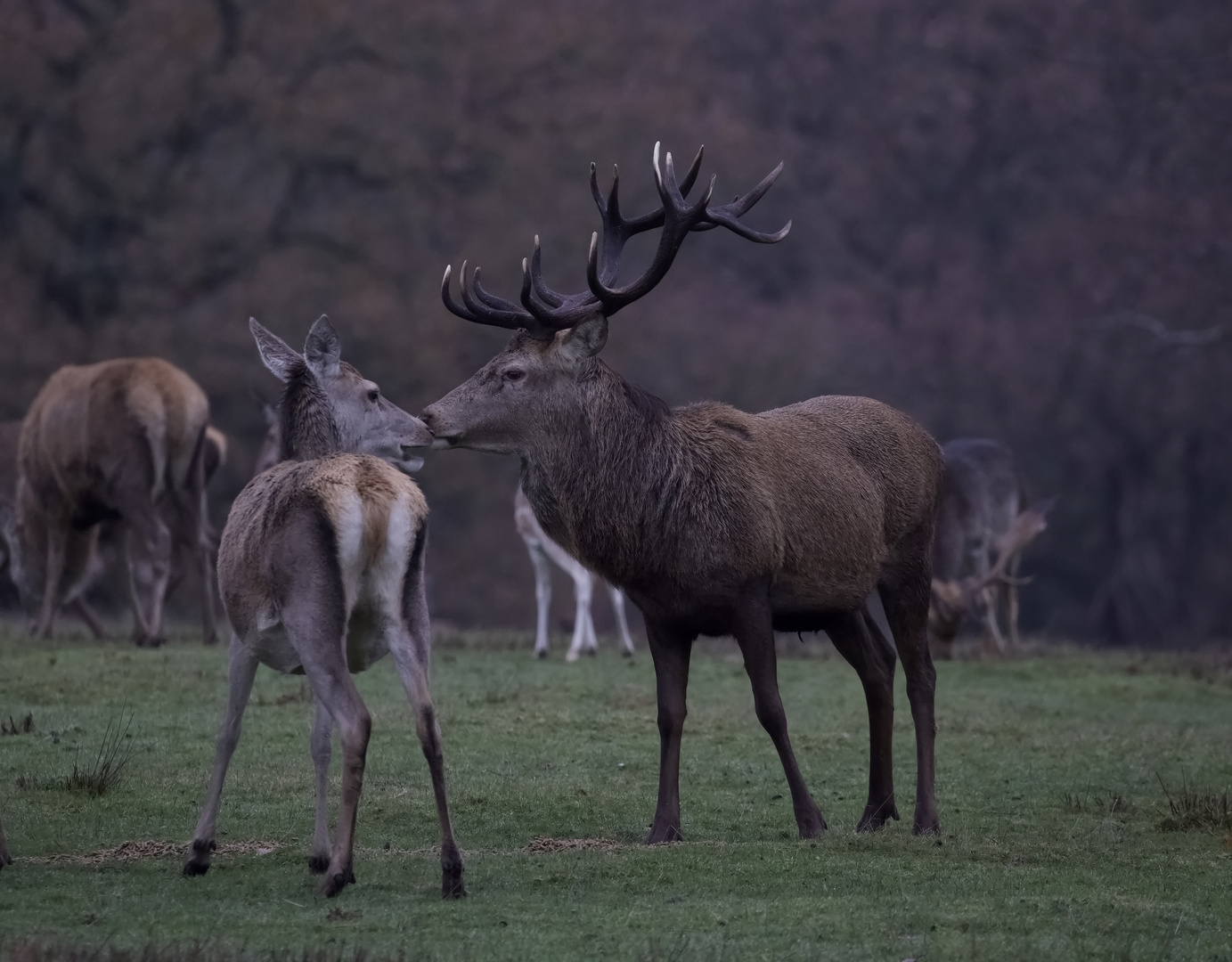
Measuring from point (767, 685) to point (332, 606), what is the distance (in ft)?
7.40

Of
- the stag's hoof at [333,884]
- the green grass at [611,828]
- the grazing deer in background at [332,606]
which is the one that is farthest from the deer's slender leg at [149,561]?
the stag's hoof at [333,884]

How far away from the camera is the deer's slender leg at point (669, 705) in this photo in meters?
8.40

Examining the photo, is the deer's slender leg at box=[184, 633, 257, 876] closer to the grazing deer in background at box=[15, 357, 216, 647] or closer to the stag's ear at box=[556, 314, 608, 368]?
the stag's ear at box=[556, 314, 608, 368]

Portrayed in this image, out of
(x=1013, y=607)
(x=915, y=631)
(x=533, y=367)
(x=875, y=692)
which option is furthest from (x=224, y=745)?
(x=1013, y=607)

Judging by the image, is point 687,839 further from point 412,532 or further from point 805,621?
point 412,532

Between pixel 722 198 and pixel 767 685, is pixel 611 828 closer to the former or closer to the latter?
pixel 767 685

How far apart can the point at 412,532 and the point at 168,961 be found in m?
2.21

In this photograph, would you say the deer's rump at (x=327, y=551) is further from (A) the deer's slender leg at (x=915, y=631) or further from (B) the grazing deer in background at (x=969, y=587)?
(B) the grazing deer in background at (x=969, y=587)

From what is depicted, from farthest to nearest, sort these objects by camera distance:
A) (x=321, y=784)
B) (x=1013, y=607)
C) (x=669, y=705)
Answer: (x=1013, y=607) < (x=669, y=705) < (x=321, y=784)

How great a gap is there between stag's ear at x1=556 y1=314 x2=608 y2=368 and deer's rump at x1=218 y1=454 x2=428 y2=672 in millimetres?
1537

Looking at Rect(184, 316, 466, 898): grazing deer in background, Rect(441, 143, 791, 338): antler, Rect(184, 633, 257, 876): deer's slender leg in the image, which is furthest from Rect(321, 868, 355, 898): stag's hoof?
Rect(441, 143, 791, 338): antler

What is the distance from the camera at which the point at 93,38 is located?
28.6 meters

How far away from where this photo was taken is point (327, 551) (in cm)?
725

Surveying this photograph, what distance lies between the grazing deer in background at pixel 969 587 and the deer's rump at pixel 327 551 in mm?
10556
